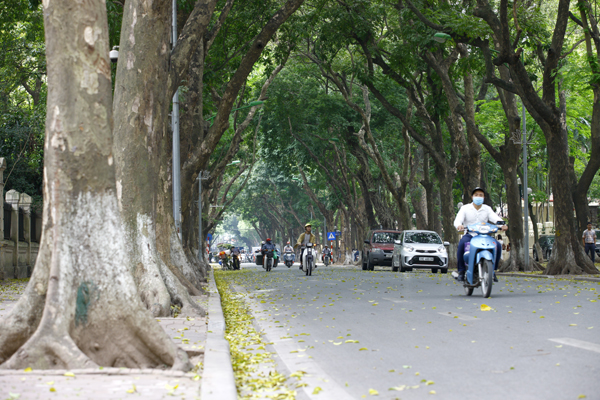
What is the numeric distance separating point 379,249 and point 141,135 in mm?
21208

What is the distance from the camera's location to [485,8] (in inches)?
773

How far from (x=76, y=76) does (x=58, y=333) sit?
7.21ft

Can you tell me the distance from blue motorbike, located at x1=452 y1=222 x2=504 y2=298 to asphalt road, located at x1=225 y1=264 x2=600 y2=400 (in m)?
0.35

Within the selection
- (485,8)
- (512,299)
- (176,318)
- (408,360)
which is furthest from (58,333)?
(485,8)

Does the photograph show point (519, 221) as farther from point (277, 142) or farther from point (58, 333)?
point (58, 333)

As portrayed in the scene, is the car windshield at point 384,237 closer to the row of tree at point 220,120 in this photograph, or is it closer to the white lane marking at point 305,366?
the row of tree at point 220,120

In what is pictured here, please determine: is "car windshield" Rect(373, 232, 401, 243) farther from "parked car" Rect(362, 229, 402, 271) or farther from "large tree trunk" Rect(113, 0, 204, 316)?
"large tree trunk" Rect(113, 0, 204, 316)

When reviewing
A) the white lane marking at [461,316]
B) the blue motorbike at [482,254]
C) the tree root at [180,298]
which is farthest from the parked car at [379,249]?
the white lane marking at [461,316]

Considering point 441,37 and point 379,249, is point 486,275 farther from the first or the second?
point 379,249

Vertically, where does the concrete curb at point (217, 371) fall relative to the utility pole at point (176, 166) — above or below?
below

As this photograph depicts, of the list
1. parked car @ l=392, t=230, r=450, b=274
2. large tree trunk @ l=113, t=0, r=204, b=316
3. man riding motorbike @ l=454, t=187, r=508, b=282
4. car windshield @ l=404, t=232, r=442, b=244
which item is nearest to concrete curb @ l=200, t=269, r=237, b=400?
large tree trunk @ l=113, t=0, r=204, b=316

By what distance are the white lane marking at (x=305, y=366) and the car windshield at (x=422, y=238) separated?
17.3m

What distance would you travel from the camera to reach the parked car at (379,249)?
101ft

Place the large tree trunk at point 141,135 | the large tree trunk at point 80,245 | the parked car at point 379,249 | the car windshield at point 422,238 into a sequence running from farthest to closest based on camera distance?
the parked car at point 379,249 → the car windshield at point 422,238 → the large tree trunk at point 141,135 → the large tree trunk at point 80,245
